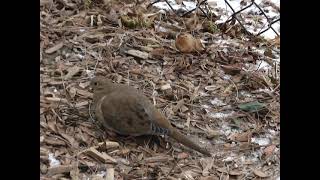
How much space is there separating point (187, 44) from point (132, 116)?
0.74 m

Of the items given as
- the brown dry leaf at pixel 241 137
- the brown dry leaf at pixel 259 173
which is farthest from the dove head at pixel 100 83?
the brown dry leaf at pixel 259 173

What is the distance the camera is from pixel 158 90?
3027 millimetres

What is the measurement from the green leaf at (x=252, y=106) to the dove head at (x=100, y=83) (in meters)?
0.68

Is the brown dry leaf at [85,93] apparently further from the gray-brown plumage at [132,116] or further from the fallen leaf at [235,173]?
the fallen leaf at [235,173]

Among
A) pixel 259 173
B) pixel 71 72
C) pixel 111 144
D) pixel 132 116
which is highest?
pixel 71 72

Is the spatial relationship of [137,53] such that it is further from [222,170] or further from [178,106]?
[222,170]

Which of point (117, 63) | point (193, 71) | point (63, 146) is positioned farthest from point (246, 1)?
point (63, 146)

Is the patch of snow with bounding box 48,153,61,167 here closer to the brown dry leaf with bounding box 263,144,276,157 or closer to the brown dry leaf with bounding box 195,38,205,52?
the brown dry leaf with bounding box 263,144,276,157

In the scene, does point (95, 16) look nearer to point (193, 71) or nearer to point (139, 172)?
point (193, 71)

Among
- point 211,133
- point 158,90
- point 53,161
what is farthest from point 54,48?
point 211,133

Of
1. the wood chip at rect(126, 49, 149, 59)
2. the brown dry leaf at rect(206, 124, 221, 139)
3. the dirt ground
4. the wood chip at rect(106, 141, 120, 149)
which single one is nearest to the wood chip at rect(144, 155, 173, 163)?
the dirt ground

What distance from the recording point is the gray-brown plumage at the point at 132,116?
2.68m

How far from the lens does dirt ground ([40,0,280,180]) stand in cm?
267

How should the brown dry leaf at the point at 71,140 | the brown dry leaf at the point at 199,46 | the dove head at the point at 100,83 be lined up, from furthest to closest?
1. the brown dry leaf at the point at 199,46
2. the dove head at the point at 100,83
3. the brown dry leaf at the point at 71,140
